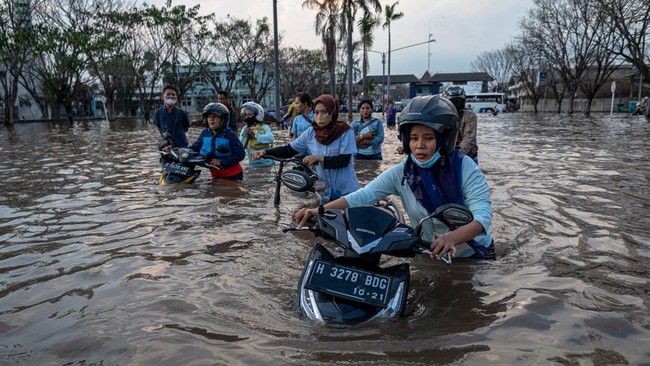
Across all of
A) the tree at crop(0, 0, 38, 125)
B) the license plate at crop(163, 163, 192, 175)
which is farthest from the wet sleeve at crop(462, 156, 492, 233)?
the tree at crop(0, 0, 38, 125)

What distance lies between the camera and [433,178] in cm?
356

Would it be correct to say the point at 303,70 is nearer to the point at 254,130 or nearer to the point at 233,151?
the point at 254,130

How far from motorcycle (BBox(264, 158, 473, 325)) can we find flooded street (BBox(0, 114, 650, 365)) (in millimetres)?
112

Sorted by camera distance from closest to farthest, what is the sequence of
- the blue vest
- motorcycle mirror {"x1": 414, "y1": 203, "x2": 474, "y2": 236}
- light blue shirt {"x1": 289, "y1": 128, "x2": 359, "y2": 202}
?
motorcycle mirror {"x1": 414, "y1": 203, "x2": 474, "y2": 236}
the blue vest
light blue shirt {"x1": 289, "y1": 128, "x2": 359, "y2": 202}

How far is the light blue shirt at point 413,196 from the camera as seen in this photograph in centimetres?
336

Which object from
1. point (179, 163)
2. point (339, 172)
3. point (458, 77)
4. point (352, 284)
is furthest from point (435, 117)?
point (458, 77)

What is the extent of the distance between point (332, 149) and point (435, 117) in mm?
2600

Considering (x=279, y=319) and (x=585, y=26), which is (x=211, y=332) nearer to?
(x=279, y=319)

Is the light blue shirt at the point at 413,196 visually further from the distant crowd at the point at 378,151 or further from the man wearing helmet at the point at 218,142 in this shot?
the man wearing helmet at the point at 218,142

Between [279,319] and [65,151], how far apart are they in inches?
573

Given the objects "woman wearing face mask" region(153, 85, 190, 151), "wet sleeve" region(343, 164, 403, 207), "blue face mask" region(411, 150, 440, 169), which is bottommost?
"wet sleeve" region(343, 164, 403, 207)

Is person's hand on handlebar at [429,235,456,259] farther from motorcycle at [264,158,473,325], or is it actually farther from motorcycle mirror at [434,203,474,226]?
motorcycle mirror at [434,203,474,226]

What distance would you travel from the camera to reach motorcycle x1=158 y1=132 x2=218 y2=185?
808 cm

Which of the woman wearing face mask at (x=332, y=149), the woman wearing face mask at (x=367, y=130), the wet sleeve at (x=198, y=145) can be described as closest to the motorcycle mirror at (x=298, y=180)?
the woman wearing face mask at (x=332, y=149)
